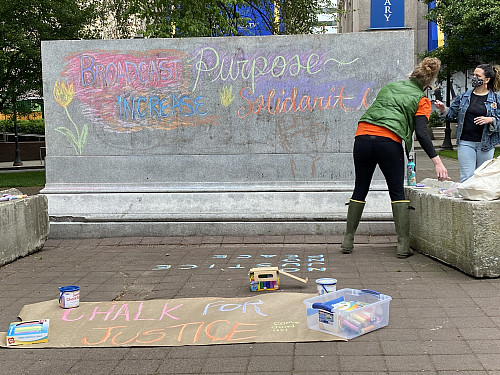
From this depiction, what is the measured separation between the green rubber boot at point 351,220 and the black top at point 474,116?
4.72 ft

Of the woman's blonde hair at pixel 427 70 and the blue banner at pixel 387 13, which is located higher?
the blue banner at pixel 387 13

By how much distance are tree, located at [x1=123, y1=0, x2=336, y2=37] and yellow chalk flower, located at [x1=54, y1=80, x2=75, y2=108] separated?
681 cm

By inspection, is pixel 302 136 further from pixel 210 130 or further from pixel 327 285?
pixel 327 285

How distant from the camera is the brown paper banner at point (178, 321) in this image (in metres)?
4.24

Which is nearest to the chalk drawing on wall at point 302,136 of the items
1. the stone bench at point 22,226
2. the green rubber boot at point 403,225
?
the green rubber boot at point 403,225

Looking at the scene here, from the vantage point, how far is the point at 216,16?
16766 mm

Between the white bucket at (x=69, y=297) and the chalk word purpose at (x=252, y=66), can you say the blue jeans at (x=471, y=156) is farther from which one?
the white bucket at (x=69, y=297)

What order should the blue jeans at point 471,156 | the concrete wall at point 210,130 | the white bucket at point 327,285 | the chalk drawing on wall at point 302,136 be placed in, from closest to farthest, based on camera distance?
the white bucket at point 327,285
the blue jeans at point 471,156
the concrete wall at point 210,130
the chalk drawing on wall at point 302,136

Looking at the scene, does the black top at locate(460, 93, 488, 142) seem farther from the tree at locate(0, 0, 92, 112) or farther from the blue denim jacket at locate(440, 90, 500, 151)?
the tree at locate(0, 0, 92, 112)

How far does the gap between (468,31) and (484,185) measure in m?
20.2

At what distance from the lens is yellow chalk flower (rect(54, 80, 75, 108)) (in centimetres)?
845

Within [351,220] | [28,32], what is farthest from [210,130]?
[28,32]

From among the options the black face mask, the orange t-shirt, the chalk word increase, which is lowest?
the orange t-shirt

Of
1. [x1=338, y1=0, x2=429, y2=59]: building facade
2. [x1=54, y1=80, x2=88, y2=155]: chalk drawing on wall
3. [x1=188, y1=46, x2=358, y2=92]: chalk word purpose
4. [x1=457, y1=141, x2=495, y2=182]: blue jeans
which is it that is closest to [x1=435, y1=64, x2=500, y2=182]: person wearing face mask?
[x1=457, y1=141, x2=495, y2=182]: blue jeans
